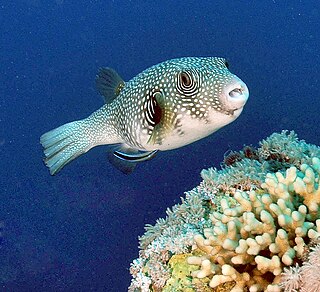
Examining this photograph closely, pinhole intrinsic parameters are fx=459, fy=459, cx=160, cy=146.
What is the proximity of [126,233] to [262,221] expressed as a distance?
1528cm

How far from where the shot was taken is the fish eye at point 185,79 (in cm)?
361

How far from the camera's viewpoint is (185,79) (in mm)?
3621

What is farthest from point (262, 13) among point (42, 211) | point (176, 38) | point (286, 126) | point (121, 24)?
point (42, 211)

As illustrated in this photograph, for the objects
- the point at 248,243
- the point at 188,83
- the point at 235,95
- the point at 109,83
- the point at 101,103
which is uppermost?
the point at 101,103

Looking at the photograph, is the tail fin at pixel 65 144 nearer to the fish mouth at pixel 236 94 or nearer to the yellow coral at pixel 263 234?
the fish mouth at pixel 236 94

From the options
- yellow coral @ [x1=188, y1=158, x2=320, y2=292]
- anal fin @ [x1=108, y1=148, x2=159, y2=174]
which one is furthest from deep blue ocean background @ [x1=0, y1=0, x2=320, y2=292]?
yellow coral @ [x1=188, y1=158, x2=320, y2=292]

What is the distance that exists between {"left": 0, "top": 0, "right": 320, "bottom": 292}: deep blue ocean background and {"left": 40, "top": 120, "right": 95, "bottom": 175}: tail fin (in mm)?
434

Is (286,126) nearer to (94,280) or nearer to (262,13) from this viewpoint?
(94,280)

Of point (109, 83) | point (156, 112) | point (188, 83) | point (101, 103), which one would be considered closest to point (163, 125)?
point (156, 112)

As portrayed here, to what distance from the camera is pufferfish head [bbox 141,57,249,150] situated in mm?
3377

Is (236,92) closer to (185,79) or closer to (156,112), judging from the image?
(185,79)

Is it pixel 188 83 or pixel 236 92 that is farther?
pixel 188 83

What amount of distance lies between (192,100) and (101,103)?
2766cm

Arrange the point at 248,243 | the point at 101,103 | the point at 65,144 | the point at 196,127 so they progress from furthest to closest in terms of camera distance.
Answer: the point at 101,103, the point at 65,144, the point at 196,127, the point at 248,243
